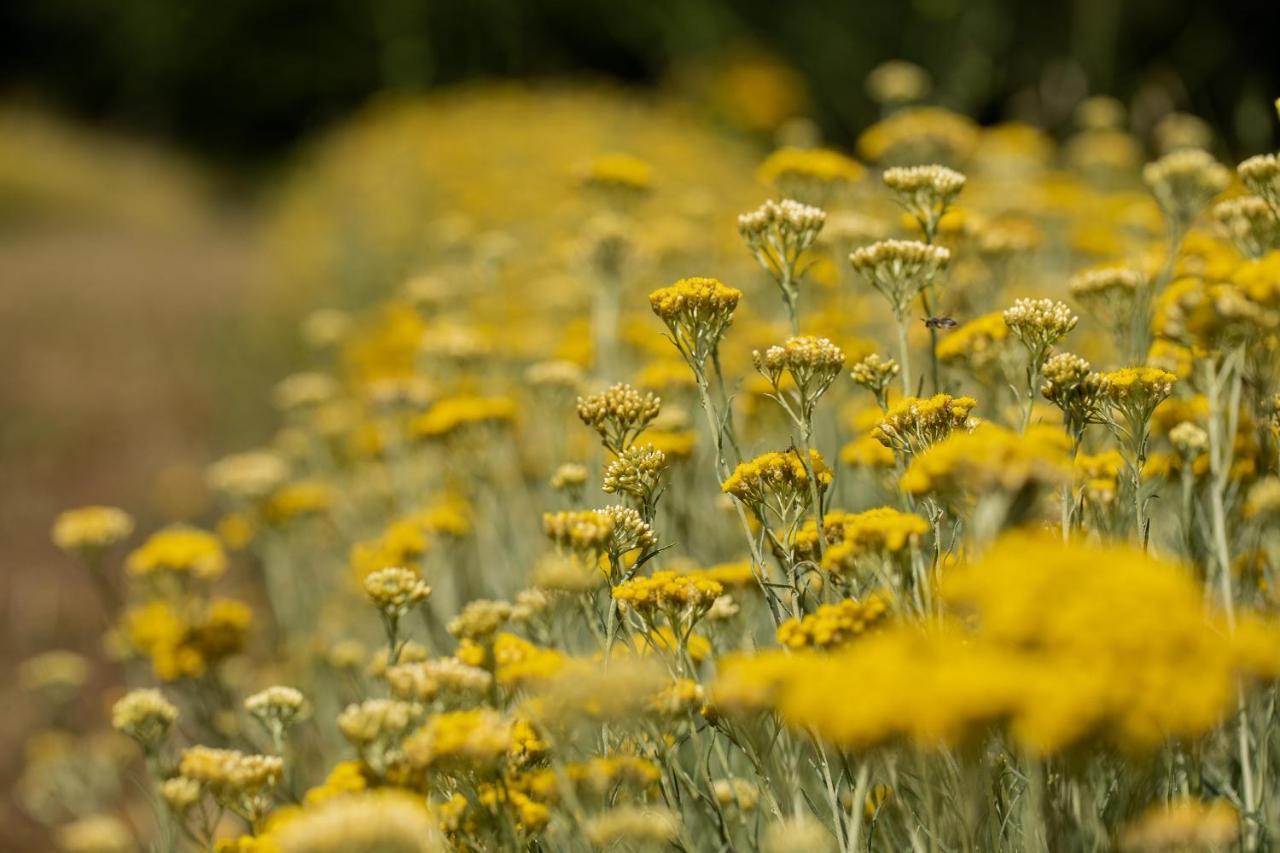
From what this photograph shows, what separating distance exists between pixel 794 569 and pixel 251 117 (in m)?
25.1

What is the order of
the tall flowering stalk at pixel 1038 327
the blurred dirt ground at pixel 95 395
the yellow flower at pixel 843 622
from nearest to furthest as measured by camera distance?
the yellow flower at pixel 843 622 → the tall flowering stalk at pixel 1038 327 → the blurred dirt ground at pixel 95 395

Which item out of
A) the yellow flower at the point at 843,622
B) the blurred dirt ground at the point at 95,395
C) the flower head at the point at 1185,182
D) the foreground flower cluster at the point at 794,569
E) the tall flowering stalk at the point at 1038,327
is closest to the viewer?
the foreground flower cluster at the point at 794,569

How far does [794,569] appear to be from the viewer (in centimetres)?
177

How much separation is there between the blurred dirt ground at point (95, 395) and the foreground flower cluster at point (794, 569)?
1.82 meters

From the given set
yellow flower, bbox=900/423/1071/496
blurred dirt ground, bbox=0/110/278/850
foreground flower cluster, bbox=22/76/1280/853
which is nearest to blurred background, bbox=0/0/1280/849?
blurred dirt ground, bbox=0/110/278/850

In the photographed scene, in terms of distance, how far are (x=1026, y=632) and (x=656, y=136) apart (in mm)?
9265

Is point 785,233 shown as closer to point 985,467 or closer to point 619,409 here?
point 619,409

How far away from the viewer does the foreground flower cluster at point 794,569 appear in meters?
1.12

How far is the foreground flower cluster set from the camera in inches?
43.9

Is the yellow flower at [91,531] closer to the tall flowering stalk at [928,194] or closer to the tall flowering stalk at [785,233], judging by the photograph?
the tall flowering stalk at [785,233]

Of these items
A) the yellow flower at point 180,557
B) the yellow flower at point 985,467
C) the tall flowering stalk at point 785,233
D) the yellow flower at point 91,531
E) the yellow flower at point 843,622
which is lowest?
the yellow flower at point 180,557

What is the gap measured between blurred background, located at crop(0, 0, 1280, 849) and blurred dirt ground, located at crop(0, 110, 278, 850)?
2cm

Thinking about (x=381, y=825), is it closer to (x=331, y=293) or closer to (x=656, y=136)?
(x=331, y=293)

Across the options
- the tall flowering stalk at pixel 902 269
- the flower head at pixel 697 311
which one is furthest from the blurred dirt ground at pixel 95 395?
the tall flowering stalk at pixel 902 269
